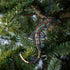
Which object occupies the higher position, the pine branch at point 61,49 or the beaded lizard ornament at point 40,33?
the beaded lizard ornament at point 40,33

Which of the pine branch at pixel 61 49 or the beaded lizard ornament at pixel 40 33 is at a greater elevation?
the beaded lizard ornament at pixel 40 33

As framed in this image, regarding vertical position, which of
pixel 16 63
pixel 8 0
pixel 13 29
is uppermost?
pixel 8 0

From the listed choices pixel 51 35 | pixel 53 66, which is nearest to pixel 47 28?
pixel 51 35

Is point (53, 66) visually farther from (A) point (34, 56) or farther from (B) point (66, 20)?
(B) point (66, 20)

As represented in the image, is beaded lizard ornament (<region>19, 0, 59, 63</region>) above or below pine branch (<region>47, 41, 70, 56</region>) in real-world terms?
above

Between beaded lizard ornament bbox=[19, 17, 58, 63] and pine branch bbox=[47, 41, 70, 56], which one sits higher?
beaded lizard ornament bbox=[19, 17, 58, 63]

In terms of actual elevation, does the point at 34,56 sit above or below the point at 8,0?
below

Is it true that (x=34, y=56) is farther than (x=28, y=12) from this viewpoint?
No
